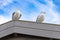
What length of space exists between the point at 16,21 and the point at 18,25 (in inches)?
4.7

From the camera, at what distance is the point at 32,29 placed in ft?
16.1

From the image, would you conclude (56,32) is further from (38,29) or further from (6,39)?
(6,39)

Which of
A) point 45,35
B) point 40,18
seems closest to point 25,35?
point 45,35

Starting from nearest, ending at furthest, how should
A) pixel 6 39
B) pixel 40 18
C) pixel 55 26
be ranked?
pixel 55 26, pixel 6 39, pixel 40 18

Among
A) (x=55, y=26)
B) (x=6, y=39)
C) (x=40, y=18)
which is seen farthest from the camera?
(x=40, y=18)

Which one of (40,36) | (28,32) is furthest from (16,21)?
(40,36)

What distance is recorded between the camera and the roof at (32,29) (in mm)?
4828

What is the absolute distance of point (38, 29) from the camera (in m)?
4.88

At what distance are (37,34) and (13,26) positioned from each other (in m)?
0.66

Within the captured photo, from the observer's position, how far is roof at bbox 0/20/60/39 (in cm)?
483

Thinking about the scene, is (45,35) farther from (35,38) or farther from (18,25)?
(18,25)

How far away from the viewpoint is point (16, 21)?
494 cm

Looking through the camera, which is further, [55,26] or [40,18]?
[40,18]

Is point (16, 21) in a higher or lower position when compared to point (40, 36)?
higher
